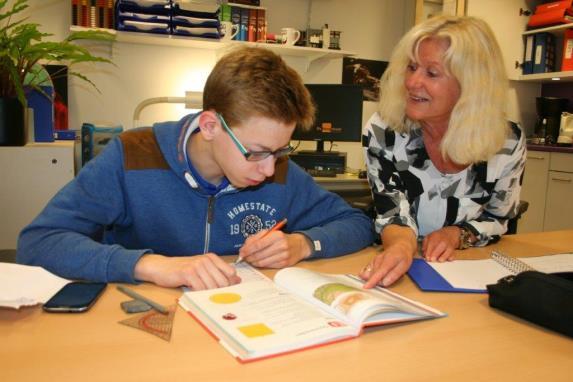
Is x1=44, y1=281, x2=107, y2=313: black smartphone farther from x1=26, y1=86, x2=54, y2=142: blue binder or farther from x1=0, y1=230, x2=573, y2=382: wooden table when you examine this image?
x1=26, y1=86, x2=54, y2=142: blue binder

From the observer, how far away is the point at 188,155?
120cm

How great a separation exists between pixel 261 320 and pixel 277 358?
95 mm

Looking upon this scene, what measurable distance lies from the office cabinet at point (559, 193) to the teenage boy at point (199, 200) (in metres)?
2.72

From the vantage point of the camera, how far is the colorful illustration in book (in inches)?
32.0

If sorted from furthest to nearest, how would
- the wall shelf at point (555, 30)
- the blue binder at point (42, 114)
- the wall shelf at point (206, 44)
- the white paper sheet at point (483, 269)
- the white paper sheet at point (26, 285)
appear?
the wall shelf at point (555, 30) < the wall shelf at point (206, 44) < the blue binder at point (42, 114) < the white paper sheet at point (483, 269) < the white paper sheet at point (26, 285)

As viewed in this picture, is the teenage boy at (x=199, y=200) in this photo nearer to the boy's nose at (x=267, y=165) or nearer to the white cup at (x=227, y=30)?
the boy's nose at (x=267, y=165)

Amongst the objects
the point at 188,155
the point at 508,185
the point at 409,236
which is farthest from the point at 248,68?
the point at 508,185

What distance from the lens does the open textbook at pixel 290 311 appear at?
2.33 ft

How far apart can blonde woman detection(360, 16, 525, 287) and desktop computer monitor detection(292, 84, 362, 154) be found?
1713 mm

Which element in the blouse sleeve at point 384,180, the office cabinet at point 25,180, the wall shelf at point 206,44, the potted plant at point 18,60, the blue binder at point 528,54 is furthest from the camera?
the blue binder at point 528,54

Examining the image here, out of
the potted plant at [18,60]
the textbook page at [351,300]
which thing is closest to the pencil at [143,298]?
the textbook page at [351,300]

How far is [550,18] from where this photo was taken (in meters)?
3.73

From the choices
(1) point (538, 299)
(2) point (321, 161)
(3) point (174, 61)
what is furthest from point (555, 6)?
(1) point (538, 299)

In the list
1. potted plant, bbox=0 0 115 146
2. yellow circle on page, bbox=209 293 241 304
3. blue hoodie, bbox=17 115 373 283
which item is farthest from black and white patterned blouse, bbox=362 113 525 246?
potted plant, bbox=0 0 115 146
